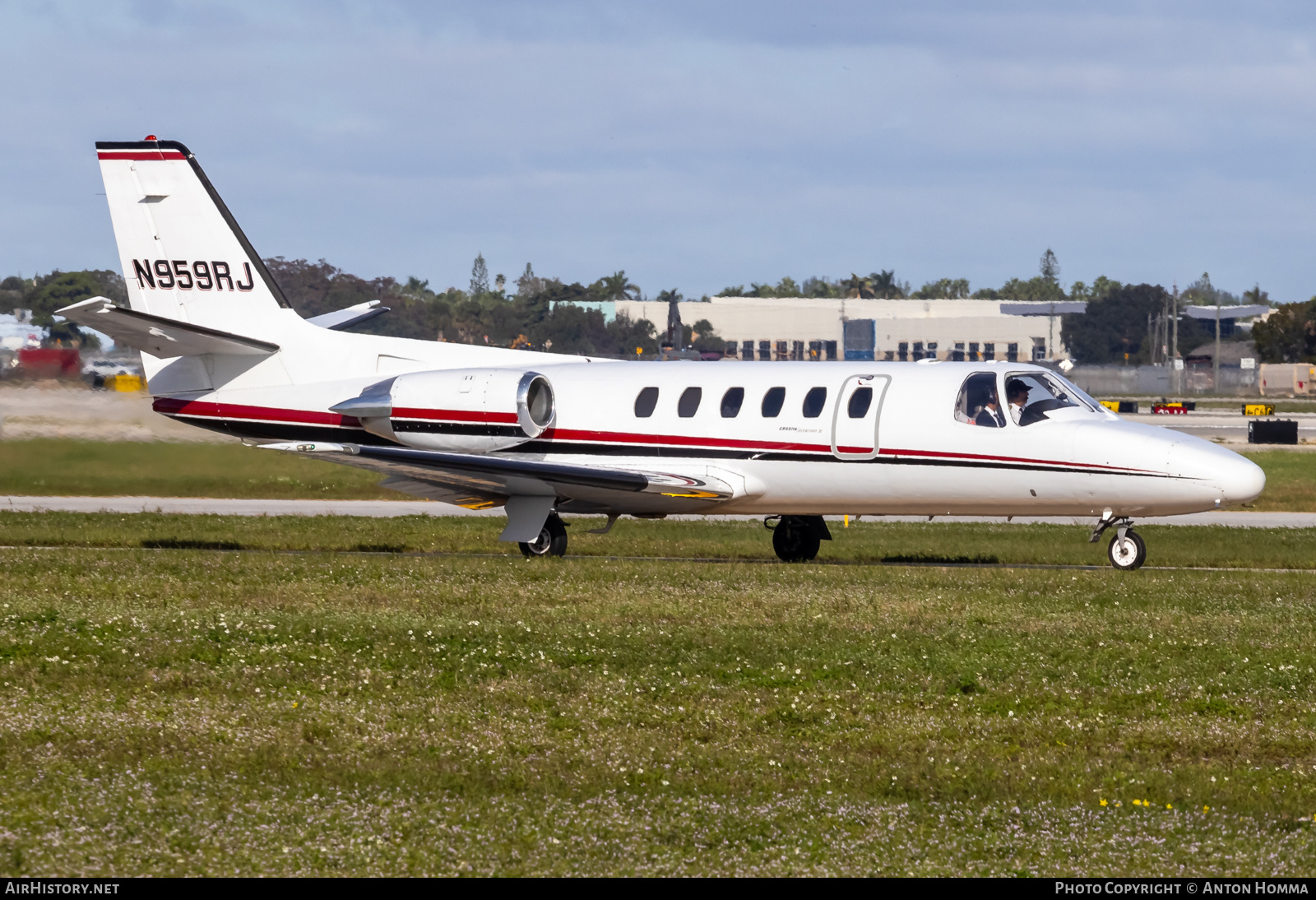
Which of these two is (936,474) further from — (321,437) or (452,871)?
(452,871)

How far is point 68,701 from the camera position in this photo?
1088cm

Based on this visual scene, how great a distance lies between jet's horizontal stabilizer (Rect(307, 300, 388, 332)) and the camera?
25328mm

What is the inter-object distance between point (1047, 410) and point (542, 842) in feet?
47.2

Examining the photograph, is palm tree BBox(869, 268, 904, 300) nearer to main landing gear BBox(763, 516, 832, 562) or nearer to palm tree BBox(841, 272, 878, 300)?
palm tree BBox(841, 272, 878, 300)

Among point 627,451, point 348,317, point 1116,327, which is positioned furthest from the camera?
point 1116,327

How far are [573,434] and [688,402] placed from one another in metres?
1.86

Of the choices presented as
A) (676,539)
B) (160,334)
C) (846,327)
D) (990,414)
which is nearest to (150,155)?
(160,334)

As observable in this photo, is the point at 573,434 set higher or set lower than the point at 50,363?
lower

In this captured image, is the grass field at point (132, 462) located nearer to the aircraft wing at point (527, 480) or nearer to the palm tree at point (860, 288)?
the aircraft wing at point (527, 480)

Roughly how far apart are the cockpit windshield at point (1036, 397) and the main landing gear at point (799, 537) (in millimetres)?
4084

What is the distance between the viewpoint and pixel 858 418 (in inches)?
830

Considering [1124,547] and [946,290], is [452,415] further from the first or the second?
[946,290]

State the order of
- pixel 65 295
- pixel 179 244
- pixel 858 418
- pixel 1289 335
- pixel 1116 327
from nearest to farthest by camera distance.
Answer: pixel 858 418
pixel 179 244
pixel 65 295
pixel 1289 335
pixel 1116 327

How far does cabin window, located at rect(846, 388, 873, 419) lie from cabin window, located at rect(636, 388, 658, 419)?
3032 millimetres
